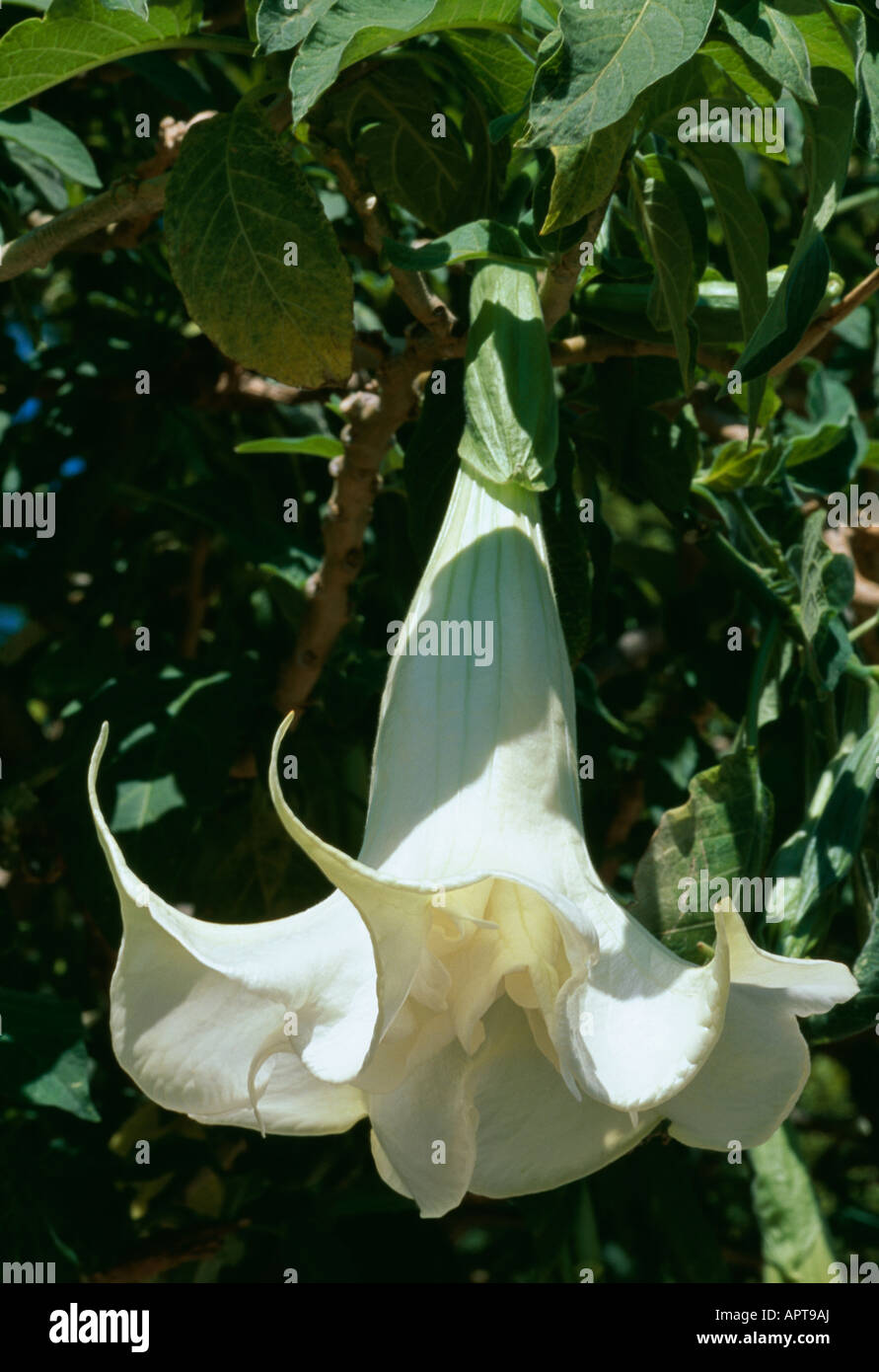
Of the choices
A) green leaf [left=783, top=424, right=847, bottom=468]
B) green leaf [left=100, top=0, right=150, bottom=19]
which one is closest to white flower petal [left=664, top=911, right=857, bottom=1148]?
green leaf [left=100, top=0, right=150, bottom=19]

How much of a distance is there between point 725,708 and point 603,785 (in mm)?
146

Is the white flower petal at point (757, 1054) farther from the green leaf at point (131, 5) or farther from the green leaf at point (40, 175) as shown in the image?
the green leaf at point (40, 175)

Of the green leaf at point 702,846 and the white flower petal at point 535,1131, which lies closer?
the white flower petal at point 535,1131

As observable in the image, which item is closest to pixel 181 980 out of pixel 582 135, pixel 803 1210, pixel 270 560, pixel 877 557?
pixel 582 135

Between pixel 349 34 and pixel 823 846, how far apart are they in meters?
0.59

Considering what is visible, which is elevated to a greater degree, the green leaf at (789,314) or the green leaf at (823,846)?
the green leaf at (789,314)

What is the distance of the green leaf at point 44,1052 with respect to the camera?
41.6 inches

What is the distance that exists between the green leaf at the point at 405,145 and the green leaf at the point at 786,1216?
0.98 m

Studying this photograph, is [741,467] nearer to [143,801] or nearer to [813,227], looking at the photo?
[813,227]

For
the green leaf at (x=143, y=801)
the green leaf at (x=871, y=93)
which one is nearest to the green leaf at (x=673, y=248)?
the green leaf at (x=871, y=93)

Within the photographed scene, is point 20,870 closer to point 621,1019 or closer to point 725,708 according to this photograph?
point 725,708

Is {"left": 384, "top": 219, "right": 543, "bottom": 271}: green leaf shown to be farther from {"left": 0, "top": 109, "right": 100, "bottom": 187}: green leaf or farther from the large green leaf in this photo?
{"left": 0, "top": 109, "right": 100, "bottom": 187}: green leaf

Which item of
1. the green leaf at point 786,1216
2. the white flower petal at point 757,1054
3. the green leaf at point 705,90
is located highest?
the green leaf at point 705,90

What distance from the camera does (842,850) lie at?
910mm
